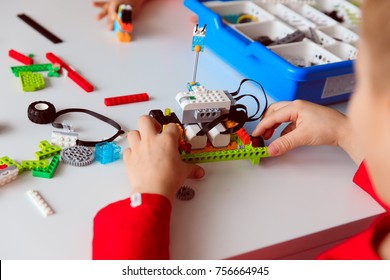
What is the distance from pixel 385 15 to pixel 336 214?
0.31m

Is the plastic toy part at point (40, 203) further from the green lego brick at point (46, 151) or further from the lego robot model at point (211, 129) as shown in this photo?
the lego robot model at point (211, 129)

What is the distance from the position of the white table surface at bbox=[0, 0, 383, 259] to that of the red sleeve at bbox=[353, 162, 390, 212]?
1 centimetres

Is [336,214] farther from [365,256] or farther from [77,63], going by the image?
[77,63]

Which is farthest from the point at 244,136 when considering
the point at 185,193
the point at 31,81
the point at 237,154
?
the point at 31,81

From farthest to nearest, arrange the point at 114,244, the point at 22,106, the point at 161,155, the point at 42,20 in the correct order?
the point at 42,20, the point at 22,106, the point at 161,155, the point at 114,244

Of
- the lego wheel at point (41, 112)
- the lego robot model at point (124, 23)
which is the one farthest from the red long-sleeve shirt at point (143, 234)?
the lego robot model at point (124, 23)

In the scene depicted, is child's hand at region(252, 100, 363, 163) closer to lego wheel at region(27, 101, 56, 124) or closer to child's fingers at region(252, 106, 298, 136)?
child's fingers at region(252, 106, 298, 136)

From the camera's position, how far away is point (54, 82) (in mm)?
914

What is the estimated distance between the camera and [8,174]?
69 centimetres

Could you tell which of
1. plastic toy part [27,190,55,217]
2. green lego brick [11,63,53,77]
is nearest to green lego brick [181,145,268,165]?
plastic toy part [27,190,55,217]

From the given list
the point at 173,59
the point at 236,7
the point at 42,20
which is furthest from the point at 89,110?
the point at 236,7

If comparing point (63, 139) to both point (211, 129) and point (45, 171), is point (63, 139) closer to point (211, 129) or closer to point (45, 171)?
point (45, 171)

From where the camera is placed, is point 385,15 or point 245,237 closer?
point 385,15

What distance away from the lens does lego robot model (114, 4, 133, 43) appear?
1050 millimetres
